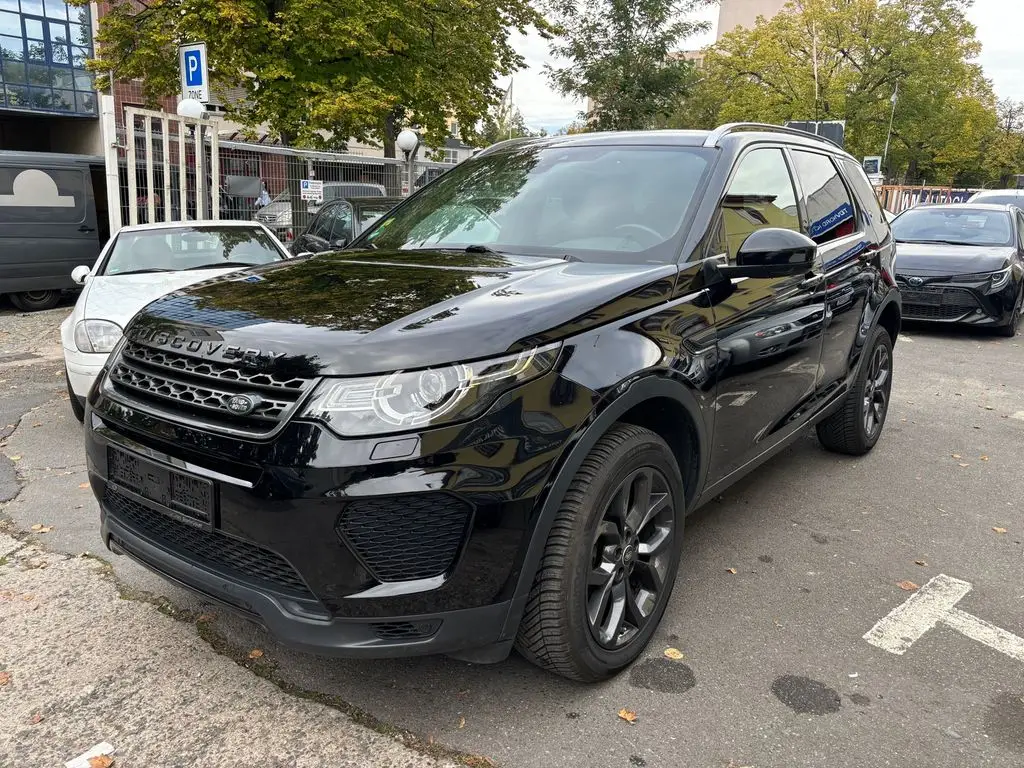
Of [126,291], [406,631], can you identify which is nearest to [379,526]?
[406,631]

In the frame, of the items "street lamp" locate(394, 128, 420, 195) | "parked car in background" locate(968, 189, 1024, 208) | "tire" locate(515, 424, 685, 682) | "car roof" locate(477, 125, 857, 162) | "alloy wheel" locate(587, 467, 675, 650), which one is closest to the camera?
"tire" locate(515, 424, 685, 682)

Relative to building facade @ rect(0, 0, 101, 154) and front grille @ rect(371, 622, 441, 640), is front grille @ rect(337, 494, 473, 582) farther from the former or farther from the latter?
building facade @ rect(0, 0, 101, 154)

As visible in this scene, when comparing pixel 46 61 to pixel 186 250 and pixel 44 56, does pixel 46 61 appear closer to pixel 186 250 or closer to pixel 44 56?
pixel 44 56

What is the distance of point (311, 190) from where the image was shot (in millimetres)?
11516

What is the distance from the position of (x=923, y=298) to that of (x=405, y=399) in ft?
30.2

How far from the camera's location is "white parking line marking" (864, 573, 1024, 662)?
116 inches

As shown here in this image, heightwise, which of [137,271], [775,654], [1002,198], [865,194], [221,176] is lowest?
[775,654]

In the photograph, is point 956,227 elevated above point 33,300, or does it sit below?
above

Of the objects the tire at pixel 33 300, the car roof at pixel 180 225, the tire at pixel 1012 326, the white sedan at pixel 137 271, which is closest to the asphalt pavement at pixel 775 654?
the white sedan at pixel 137 271

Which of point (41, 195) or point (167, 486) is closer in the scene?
point (167, 486)

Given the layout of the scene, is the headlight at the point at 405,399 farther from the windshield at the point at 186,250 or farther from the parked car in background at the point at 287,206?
the parked car in background at the point at 287,206

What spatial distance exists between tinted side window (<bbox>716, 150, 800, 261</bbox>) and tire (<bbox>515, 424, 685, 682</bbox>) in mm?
977

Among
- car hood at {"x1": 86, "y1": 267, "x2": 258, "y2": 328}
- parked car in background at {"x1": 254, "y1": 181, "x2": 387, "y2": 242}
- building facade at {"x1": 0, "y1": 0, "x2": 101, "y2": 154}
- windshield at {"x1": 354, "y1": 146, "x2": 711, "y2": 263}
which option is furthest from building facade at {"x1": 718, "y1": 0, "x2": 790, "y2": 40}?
windshield at {"x1": 354, "y1": 146, "x2": 711, "y2": 263}

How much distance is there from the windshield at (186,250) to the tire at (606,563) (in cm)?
508
